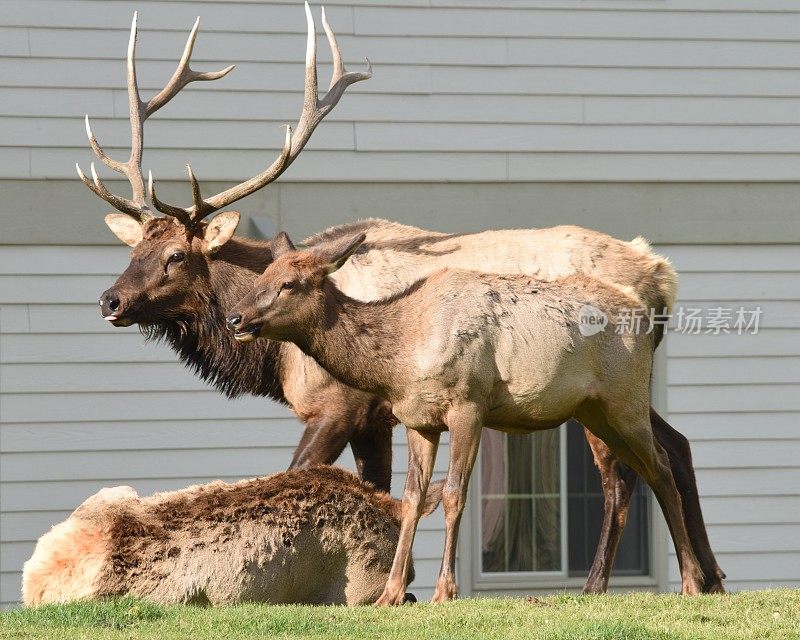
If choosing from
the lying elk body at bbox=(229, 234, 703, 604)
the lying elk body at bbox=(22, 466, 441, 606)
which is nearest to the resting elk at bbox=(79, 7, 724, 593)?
the lying elk body at bbox=(229, 234, 703, 604)

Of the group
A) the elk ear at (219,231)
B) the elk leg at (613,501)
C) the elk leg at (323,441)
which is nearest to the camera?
the elk leg at (613,501)

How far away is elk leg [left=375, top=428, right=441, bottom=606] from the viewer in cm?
676

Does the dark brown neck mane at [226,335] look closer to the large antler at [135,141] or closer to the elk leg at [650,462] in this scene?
the large antler at [135,141]

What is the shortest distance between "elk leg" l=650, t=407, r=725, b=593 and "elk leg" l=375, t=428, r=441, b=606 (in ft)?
5.44

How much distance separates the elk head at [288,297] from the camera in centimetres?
674

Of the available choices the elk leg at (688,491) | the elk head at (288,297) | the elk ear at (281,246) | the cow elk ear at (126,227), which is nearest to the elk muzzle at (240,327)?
the elk head at (288,297)

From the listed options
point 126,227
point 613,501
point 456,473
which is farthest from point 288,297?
point 613,501

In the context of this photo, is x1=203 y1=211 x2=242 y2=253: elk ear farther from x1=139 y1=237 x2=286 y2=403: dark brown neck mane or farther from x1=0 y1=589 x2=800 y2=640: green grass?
x1=0 y1=589 x2=800 y2=640: green grass

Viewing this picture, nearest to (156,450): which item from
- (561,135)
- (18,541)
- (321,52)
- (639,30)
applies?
(18,541)

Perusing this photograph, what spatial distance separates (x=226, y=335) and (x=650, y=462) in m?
2.68

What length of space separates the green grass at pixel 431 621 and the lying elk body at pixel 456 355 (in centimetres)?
48

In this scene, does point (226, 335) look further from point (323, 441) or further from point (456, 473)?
point (456, 473)

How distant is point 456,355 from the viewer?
268 inches

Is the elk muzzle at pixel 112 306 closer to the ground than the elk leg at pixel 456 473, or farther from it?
farther from it
